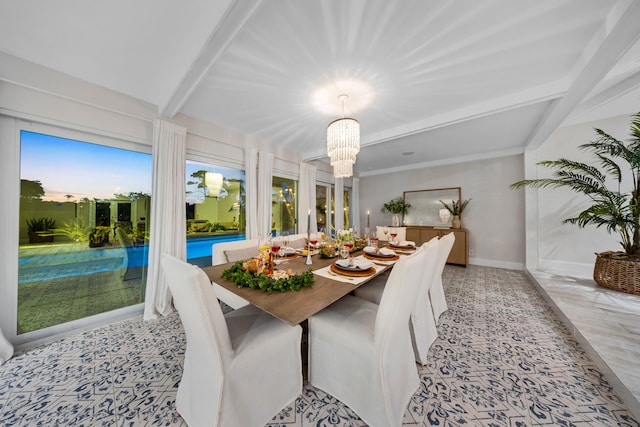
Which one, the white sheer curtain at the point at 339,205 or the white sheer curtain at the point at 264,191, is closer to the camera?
the white sheer curtain at the point at 264,191

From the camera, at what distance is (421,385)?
1420 mm

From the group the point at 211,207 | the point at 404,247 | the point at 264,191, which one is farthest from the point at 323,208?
the point at 404,247

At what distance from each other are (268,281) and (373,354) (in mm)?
753

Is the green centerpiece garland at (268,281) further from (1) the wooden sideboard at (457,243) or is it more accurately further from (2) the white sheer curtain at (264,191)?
(1) the wooden sideboard at (457,243)

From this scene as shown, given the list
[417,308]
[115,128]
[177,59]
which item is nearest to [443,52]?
[417,308]

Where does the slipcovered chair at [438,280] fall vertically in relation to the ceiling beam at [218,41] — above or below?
below

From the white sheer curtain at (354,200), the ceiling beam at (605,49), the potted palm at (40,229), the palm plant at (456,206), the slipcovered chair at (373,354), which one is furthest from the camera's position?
the white sheer curtain at (354,200)

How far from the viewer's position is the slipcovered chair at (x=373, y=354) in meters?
1.09

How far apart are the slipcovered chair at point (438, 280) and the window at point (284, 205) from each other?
2.81 meters

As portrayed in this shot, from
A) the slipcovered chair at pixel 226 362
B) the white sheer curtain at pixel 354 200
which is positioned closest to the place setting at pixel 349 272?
the slipcovered chair at pixel 226 362

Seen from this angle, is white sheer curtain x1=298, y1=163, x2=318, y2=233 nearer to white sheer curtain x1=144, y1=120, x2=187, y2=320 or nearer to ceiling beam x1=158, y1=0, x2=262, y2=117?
white sheer curtain x1=144, y1=120, x2=187, y2=320

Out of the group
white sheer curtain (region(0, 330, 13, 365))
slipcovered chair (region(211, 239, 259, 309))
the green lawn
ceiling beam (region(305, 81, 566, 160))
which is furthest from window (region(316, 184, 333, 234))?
white sheer curtain (region(0, 330, 13, 365))

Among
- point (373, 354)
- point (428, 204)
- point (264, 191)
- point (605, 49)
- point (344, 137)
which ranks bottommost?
point (373, 354)

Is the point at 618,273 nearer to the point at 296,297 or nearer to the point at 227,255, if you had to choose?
the point at 296,297
